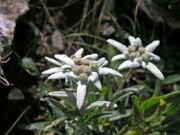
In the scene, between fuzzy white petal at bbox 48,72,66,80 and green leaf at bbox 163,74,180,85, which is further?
green leaf at bbox 163,74,180,85

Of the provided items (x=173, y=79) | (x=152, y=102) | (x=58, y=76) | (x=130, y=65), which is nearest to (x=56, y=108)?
(x=58, y=76)

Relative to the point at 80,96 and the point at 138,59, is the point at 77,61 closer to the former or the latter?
the point at 80,96

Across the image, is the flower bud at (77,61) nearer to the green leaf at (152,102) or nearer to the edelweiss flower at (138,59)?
the edelweiss flower at (138,59)

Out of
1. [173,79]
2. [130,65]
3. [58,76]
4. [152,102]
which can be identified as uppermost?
[58,76]

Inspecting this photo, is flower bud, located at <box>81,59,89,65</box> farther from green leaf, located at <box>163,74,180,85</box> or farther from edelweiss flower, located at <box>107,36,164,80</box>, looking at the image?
green leaf, located at <box>163,74,180,85</box>

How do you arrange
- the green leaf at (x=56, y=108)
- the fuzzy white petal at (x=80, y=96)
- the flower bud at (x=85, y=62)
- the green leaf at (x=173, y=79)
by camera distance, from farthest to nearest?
the green leaf at (x=173, y=79)
the green leaf at (x=56, y=108)
the flower bud at (x=85, y=62)
the fuzzy white petal at (x=80, y=96)

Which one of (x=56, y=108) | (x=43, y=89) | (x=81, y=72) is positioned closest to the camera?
(x=81, y=72)

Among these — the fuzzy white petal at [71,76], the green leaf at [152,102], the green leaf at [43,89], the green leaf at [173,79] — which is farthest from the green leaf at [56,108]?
the green leaf at [173,79]

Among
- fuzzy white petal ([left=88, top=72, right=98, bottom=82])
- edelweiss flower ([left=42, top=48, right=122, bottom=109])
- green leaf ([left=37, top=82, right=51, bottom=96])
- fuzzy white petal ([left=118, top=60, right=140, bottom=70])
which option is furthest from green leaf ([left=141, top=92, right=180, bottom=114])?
green leaf ([left=37, top=82, right=51, bottom=96])

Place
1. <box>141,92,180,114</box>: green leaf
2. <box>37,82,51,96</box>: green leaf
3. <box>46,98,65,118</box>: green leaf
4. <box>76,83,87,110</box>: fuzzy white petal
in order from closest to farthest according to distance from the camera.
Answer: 1. <box>76,83,87,110</box>: fuzzy white petal
2. <box>46,98,65,118</box>: green leaf
3. <box>141,92,180,114</box>: green leaf
4. <box>37,82,51,96</box>: green leaf

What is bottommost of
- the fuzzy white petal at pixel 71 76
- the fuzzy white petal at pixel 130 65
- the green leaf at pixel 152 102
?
the green leaf at pixel 152 102

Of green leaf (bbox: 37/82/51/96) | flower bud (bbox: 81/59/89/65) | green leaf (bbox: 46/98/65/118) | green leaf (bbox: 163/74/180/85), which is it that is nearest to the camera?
flower bud (bbox: 81/59/89/65)

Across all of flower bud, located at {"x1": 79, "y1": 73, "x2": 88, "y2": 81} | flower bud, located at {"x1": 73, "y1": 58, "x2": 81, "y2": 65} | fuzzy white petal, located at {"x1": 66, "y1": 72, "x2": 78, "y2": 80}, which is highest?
flower bud, located at {"x1": 73, "y1": 58, "x2": 81, "y2": 65}
